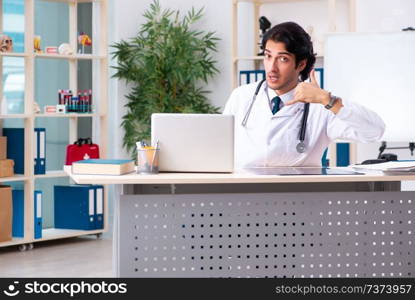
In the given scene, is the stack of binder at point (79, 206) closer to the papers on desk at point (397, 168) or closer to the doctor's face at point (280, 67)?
the doctor's face at point (280, 67)

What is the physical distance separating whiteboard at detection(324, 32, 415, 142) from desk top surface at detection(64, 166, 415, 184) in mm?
2319

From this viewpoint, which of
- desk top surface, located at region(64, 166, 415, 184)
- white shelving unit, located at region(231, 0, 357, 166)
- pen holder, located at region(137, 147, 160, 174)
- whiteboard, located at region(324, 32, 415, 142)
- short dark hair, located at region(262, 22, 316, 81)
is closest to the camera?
desk top surface, located at region(64, 166, 415, 184)

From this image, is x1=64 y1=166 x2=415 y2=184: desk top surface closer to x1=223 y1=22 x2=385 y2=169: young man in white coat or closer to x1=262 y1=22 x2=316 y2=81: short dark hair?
x1=223 y1=22 x2=385 y2=169: young man in white coat

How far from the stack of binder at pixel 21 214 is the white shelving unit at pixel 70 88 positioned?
0.03 meters

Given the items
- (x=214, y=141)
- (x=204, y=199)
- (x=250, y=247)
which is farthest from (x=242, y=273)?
(x=214, y=141)

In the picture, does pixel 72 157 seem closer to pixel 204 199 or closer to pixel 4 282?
pixel 4 282

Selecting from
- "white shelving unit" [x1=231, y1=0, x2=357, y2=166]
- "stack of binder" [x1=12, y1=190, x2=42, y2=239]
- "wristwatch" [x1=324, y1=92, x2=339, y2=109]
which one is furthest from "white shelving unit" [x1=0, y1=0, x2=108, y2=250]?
"wristwatch" [x1=324, y1=92, x2=339, y2=109]

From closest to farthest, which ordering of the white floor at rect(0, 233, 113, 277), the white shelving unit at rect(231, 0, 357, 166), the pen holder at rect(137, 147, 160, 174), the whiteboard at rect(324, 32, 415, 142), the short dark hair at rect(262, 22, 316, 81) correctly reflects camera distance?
the pen holder at rect(137, 147, 160, 174), the short dark hair at rect(262, 22, 316, 81), the white floor at rect(0, 233, 113, 277), the whiteboard at rect(324, 32, 415, 142), the white shelving unit at rect(231, 0, 357, 166)

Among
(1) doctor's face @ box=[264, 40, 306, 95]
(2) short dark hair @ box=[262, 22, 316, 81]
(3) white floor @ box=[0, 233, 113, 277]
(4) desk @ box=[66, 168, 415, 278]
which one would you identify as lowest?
(3) white floor @ box=[0, 233, 113, 277]

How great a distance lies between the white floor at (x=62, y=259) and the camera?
546 cm

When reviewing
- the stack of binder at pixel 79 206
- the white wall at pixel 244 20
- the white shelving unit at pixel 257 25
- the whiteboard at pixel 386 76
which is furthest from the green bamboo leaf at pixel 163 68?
the whiteboard at pixel 386 76

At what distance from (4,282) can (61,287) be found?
0.44 metres

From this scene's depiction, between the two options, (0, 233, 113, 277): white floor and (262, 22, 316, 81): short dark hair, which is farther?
(0, 233, 113, 277): white floor

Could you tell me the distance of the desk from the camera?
342 cm
